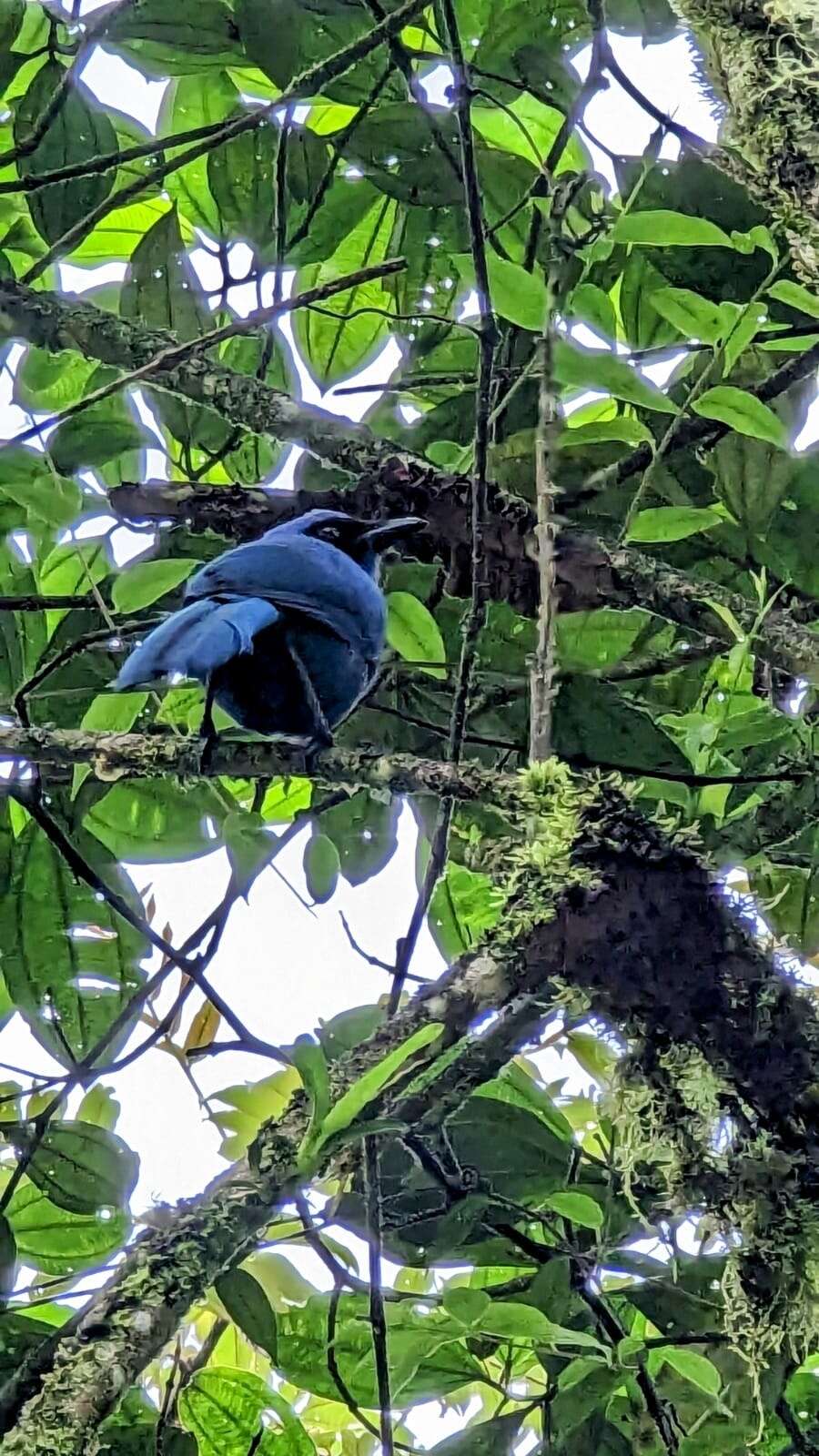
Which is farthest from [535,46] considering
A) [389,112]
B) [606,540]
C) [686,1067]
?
[686,1067]

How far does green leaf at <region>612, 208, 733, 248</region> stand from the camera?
1.08 metres

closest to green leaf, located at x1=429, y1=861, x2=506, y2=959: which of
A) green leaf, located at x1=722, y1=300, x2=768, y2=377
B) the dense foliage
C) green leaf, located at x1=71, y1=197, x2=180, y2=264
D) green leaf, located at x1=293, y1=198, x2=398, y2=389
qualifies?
the dense foliage

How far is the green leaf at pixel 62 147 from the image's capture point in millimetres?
1749

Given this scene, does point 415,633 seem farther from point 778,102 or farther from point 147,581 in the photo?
point 778,102

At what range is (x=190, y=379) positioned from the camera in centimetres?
167

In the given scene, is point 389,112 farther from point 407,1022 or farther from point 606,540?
point 407,1022

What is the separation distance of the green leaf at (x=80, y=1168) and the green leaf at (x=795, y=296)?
1132 millimetres

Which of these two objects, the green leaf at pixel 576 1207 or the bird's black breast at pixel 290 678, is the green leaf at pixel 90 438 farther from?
the green leaf at pixel 576 1207

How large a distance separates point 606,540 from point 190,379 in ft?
1.84

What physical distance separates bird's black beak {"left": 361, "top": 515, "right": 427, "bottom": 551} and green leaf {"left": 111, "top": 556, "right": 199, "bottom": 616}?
24 cm

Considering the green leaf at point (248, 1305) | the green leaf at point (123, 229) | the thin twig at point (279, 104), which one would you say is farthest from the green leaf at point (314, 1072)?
the green leaf at point (123, 229)

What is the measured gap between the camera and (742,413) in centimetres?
120

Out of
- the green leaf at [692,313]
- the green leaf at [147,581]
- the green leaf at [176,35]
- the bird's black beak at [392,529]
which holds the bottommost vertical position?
the green leaf at [692,313]

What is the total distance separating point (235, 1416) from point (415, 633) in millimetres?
823
